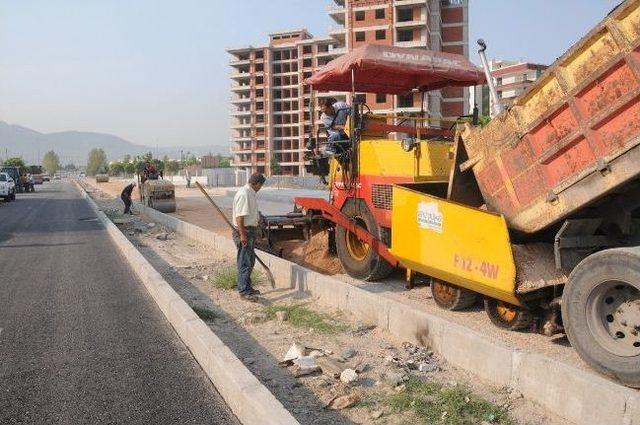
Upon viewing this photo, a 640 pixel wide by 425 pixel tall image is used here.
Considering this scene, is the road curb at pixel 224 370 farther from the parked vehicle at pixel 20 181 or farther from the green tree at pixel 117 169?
the green tree at pixel 117 169

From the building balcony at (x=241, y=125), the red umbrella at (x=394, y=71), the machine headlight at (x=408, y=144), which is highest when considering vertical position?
the building balcony at (x=241, y=125)

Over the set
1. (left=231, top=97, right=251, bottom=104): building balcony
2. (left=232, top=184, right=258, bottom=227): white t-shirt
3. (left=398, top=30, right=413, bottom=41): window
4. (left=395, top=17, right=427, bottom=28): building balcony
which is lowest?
(left=232, top=184, right=258, bottom=227): white t-shirt

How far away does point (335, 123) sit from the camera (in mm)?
8391

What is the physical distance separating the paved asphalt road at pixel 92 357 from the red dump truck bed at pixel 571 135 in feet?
10.1

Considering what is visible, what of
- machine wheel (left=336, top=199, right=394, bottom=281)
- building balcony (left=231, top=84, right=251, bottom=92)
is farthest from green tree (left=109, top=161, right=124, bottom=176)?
machine wheel (left=336, top=199, right=394, bottom=281)

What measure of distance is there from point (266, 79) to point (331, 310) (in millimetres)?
95105

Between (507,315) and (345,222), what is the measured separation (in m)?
3.21

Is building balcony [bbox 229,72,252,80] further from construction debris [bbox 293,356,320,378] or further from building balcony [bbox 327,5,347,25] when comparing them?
construction debris [bbox 293,356,320,378]

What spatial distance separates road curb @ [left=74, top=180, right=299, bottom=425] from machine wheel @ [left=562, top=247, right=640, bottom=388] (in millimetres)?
2272

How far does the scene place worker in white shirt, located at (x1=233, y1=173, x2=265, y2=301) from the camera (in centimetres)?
721

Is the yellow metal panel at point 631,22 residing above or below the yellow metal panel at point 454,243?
above

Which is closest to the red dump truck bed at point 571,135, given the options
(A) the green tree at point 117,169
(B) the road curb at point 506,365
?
(B) the road curb at point 506,365

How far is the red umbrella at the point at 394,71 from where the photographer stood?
306 inches

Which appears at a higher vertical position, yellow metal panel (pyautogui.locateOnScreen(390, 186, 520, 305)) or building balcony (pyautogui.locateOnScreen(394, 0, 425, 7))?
building balcony (pyautogui.locateOnScreen(394, 0, 425, 7))
